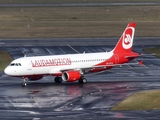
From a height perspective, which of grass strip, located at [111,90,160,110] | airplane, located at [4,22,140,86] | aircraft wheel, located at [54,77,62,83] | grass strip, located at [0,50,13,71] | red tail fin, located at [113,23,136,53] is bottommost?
grass strip, located at [111,90,160,110]

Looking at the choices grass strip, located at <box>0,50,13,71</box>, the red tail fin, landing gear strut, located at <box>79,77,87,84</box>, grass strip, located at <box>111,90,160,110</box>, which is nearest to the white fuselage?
landing gear strut, located at <box>79,77,87,84</box>

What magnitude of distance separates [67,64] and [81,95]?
840 centimetres

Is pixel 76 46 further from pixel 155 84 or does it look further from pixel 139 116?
pixel 139 116

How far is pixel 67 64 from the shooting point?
2608 inches

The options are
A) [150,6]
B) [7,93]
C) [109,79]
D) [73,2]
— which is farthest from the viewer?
[73,2]

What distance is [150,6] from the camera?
168m

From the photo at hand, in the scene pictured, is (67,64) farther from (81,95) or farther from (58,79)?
(81,95)

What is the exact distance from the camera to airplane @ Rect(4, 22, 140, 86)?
6406 cm

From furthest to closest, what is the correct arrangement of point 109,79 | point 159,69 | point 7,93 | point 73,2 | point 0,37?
point 73,2 < point 0,37 < point 159,69 < point 109,79 < point 7,93

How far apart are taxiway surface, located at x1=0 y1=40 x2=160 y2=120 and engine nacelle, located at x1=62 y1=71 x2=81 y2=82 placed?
909 mm

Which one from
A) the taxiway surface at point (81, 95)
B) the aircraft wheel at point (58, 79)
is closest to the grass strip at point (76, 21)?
the taxiway surface at point (81, 95)

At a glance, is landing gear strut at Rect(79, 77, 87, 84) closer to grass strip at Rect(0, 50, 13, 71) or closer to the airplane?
the airplane

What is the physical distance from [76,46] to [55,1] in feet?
278

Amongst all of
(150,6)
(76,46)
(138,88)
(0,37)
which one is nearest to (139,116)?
(138,88)
